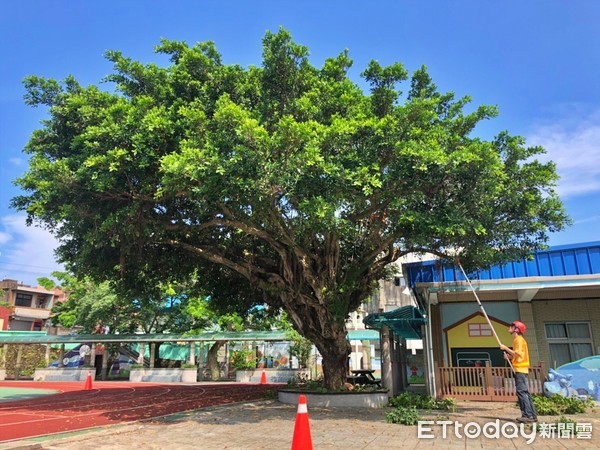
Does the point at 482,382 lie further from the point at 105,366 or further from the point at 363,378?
the point at 105,366

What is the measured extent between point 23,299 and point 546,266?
6170 centimetres

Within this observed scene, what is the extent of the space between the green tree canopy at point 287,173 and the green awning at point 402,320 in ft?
6.06

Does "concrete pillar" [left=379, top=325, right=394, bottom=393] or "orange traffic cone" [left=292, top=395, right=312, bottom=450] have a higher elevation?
"concrete pillar" [left=379, top=325, right=394, bottom=393]

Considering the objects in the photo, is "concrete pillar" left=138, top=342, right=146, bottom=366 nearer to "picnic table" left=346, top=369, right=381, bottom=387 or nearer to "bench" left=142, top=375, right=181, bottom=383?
"bench" left=142, top=375, right=181, bottom=383

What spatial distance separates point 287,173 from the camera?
32.3ft

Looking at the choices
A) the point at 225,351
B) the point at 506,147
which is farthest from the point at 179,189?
the point at 225,351

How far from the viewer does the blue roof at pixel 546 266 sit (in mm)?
15266

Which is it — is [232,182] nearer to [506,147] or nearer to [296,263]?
[296,263]

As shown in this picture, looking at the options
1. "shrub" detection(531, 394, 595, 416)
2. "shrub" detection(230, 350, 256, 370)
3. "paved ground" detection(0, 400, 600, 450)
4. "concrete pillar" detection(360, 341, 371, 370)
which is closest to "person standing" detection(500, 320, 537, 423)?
"paved ground" detection(0, 400, 600, 450)

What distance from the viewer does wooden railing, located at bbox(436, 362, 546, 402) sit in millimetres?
13812

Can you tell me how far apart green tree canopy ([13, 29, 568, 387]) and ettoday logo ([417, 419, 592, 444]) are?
412 cm

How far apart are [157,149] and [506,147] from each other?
373 inches

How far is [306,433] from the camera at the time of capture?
624 cm

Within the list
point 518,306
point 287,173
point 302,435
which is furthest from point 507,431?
point 518,306
